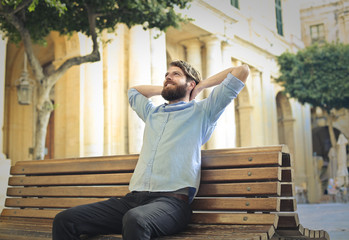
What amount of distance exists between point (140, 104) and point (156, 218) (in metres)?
1.16

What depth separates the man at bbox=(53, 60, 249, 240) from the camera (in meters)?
3.11

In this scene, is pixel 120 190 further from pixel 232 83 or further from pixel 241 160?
pixel 232 83

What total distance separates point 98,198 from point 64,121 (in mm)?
8790

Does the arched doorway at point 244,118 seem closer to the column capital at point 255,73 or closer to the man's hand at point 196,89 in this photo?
the column capital at point 255,73

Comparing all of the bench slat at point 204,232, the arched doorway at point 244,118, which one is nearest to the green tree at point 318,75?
the arched doorway at point 244,118

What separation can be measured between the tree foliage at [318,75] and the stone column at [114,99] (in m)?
Answer: 11.8

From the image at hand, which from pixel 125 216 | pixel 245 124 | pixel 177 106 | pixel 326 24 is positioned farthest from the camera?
pixel 326 24

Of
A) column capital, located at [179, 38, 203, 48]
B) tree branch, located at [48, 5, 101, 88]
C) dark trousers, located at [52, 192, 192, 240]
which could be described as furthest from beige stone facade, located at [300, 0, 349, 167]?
dark trousers, located at [52, 192, 192, 240]

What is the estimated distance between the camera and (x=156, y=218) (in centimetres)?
289

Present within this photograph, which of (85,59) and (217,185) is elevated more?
(85,59)

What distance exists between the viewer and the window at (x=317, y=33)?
30.6 meters

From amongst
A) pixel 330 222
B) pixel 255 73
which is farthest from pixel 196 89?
pixel 255 73

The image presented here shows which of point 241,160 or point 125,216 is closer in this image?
point 125,216

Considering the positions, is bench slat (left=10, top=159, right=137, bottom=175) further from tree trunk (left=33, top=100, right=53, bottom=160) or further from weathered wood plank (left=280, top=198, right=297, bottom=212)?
tree trunk (left=33, top=100, right=53, bottom=160)
